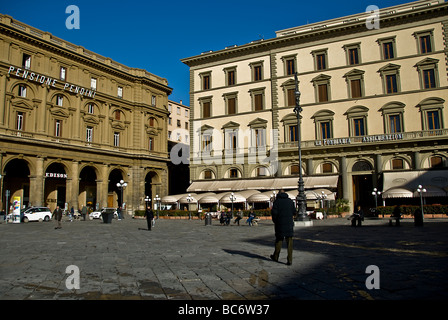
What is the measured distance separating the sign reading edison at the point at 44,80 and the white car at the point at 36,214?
530 inches

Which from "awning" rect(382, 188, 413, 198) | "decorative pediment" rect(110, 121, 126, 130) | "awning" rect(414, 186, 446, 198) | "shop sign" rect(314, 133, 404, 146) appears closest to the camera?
"awning" rect(414, 186, 446, 198)

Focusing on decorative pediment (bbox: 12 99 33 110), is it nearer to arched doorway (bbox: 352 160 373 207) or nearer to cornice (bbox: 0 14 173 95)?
cornice (bbox: 0 14 173 95)

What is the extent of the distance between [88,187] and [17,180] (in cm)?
885

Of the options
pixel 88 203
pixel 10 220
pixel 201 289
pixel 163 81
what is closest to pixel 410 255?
pixel 201 289

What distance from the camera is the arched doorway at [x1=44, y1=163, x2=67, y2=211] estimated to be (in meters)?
42.5

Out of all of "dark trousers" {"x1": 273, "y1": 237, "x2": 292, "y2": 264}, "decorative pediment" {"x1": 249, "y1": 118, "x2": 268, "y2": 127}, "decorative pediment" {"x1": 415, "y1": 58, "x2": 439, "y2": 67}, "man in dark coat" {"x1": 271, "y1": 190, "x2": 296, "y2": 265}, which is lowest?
"dark trousers" {"x1": 273, "y1": 237, "x2": 292, "y2": 264}

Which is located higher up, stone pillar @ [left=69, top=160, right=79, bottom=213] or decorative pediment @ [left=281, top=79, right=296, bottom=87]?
decorative pediment @ [left=281, top=79, right=296, bottom=87]

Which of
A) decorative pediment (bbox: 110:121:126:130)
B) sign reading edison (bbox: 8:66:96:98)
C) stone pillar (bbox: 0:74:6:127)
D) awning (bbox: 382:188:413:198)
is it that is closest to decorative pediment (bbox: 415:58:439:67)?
awning (bbox: 382:188:413:198)

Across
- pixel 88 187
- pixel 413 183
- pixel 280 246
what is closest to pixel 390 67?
pixel 413 183

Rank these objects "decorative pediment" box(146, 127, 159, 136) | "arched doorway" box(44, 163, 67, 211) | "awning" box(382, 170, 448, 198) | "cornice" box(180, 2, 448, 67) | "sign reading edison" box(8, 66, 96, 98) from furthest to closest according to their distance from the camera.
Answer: "decorative pediment" box(146, 127, 159, 136), "arched doorway" box(44, 163, 67, 211), "sign reading edison" box(8, 66, 96, 98), "cornice" box(180, 2, 448, 67), "awning" box(382, 170, 448, 198)

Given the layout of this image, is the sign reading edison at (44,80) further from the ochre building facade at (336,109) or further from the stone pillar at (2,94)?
the ochre building facade at (336,109)

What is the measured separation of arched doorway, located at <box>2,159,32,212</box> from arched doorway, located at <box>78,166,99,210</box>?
6422 mm

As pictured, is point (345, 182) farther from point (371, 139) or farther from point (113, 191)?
point (113, 191)

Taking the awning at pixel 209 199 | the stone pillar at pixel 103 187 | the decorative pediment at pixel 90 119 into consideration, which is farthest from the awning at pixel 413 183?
the decorative pediment at pixel 90 119
